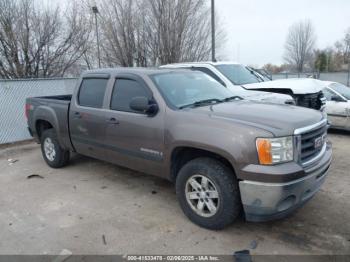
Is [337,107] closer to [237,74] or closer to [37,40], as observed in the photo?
[237,74]

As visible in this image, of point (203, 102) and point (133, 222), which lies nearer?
point (133, 222)

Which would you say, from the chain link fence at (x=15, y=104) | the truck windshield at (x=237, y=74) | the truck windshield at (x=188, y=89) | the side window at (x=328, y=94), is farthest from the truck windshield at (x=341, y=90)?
the chain link fence at (x=15, y=104)

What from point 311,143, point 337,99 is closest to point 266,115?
point 311,143

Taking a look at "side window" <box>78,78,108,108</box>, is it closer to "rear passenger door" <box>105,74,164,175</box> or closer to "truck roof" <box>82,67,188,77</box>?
"truck roof" <box>82,67,188,77</box>

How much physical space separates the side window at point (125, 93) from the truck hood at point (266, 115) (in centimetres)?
97

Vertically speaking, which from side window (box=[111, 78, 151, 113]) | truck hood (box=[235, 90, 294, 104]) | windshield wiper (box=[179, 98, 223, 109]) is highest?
side window (box=[111, 78, 151, 113])

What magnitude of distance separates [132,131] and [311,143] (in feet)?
7.31

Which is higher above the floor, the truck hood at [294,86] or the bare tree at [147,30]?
the bare tree at [147,30]

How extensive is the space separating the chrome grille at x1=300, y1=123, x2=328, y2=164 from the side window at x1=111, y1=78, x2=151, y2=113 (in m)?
2.07

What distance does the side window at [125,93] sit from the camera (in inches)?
175

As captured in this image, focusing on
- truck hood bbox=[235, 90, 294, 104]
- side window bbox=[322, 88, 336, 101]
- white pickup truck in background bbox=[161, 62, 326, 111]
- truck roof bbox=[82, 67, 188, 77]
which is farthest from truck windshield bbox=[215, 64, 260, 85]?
truck roof bbox=[82, 67, 188, 77]

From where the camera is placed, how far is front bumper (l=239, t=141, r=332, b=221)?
308 cm

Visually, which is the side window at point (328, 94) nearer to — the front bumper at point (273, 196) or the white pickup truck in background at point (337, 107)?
the white pickup truck in background at point (337, 107)

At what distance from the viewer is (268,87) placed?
7.51 m
